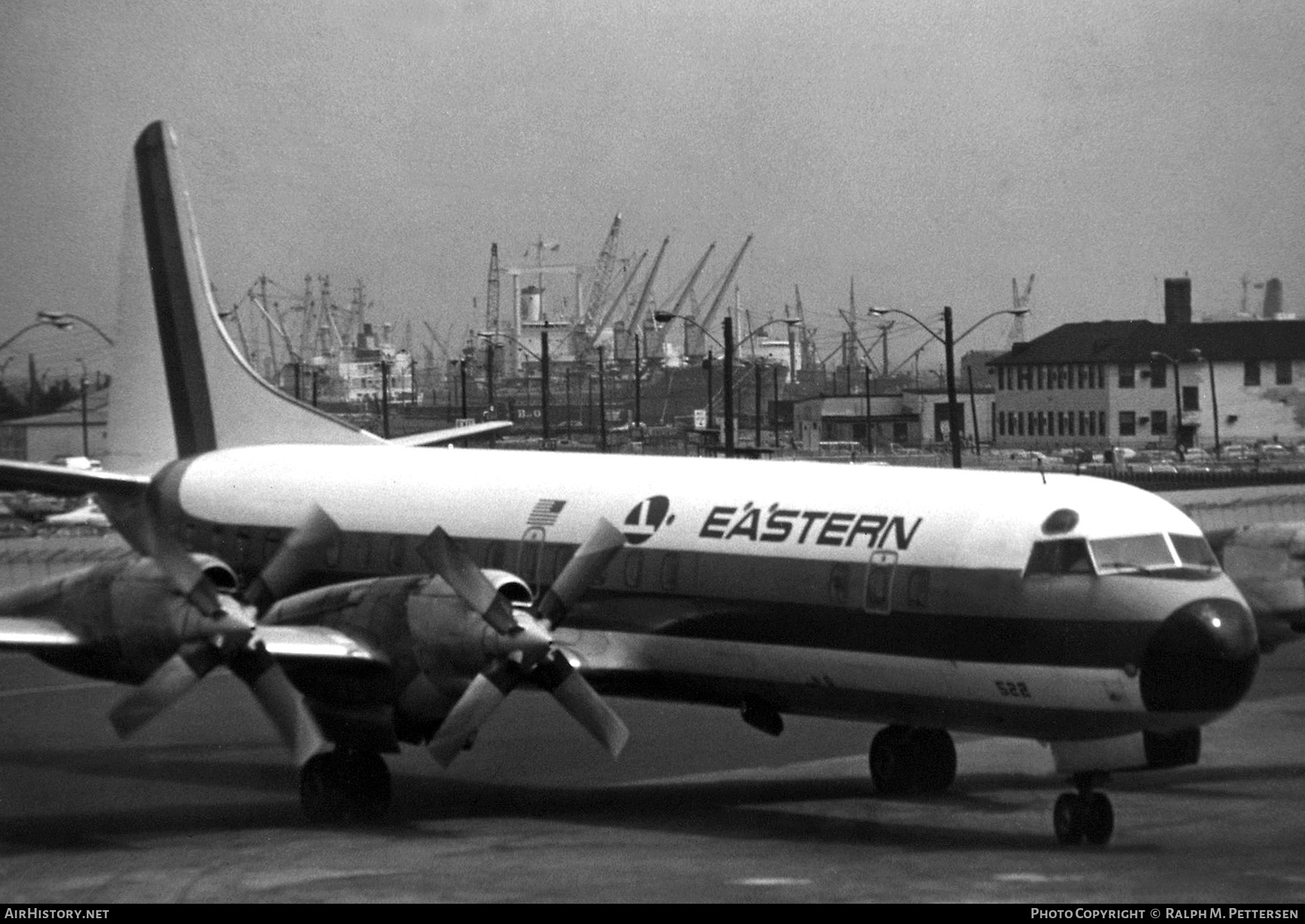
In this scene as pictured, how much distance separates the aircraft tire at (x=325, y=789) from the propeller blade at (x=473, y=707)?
166cm

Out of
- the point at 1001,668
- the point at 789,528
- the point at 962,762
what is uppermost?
the point at 789,528

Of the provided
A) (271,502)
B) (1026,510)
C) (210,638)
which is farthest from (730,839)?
(271,502)

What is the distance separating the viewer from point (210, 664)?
2150cm

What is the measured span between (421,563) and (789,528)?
17.1 ft

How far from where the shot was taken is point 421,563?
2492 cm

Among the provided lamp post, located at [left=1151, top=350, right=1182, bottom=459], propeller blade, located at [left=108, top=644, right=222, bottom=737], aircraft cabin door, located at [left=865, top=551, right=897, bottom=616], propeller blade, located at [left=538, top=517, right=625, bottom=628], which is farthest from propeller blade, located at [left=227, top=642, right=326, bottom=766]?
lamp post, located at [left=1151, top=350, right=1182, bottom=459]

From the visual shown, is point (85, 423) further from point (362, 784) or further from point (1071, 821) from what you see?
point (1071, 821)

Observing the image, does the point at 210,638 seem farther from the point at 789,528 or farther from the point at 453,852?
the point at 789,528

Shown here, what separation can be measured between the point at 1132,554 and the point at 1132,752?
6.39ft

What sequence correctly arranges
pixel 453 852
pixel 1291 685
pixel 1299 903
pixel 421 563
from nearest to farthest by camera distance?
pixel 1299 903 < pixel 453 852 < pixel 421 563 < pixel 1291 685

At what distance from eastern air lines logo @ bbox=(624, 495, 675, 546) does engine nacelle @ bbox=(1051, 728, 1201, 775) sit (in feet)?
17.7

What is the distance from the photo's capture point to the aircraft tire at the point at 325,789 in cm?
2244

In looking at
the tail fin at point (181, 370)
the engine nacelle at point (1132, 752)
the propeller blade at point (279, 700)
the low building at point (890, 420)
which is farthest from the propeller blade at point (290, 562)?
the low building at point (890, 420)

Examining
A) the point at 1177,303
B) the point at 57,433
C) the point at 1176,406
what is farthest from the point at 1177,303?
the point at 57,433
